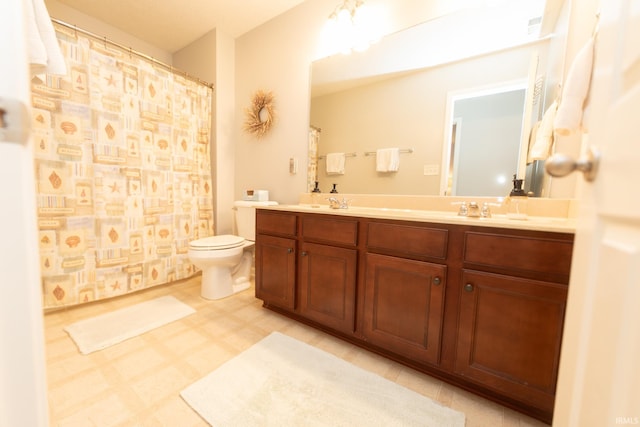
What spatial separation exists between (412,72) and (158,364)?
90.0 inches

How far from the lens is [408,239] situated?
1.17 m

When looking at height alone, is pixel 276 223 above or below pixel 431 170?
below

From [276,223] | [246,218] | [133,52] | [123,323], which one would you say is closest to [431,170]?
[276,223]

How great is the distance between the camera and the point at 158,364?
4.17ft

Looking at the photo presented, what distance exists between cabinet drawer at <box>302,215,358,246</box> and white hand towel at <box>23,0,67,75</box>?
48.1 inches

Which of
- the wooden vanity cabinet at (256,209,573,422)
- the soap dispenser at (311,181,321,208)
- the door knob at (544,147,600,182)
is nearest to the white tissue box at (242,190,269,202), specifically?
the soap dispenser at (311,181,321,208)

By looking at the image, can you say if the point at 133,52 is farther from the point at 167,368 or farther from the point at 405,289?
the point at 405,289

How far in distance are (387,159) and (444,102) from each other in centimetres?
48

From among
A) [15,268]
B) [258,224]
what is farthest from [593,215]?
[258,224]

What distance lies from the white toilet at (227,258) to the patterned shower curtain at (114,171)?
46 centimetres

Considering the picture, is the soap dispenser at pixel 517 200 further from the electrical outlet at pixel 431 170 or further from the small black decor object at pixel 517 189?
the electrical outlet at pixel 431 170

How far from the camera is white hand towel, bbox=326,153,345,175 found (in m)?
1.95

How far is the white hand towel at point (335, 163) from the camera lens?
1.95 meters

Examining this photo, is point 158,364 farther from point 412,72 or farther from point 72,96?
point 412,72
